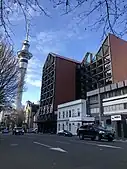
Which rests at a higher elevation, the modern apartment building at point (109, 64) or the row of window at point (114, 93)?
the modern apartment building at point (109, 64)

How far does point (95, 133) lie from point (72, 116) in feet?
109

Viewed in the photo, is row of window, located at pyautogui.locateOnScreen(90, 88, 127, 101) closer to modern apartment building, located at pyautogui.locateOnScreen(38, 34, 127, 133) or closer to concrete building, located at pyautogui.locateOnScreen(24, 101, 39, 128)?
modern apartment building, located at pyautogui.locateOnScreen(38, 34, 127, 133)

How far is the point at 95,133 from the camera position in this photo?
2634 cm

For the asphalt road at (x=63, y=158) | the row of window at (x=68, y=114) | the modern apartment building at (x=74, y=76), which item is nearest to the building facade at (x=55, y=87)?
the modern apartment building at (x=74, y=76)

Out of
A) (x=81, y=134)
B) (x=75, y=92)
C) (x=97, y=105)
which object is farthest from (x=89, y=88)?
(x=81, y=134)

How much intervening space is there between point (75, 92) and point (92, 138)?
175 feet

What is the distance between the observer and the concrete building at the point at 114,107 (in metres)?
41.3

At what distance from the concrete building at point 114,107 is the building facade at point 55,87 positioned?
77.7 feet

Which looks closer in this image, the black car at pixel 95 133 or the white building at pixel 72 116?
the black car at pixel 95 133

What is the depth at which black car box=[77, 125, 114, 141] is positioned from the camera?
25531 mm

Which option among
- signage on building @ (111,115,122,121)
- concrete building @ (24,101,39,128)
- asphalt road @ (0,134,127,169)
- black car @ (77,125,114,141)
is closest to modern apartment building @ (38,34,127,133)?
signage on building @ (111,115,122,121)

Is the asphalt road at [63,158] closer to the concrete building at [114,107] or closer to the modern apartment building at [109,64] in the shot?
the concrete building at [114,107]

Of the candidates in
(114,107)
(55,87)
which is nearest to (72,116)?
(114,107)

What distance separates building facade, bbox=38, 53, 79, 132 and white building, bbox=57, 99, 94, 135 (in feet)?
21.4
